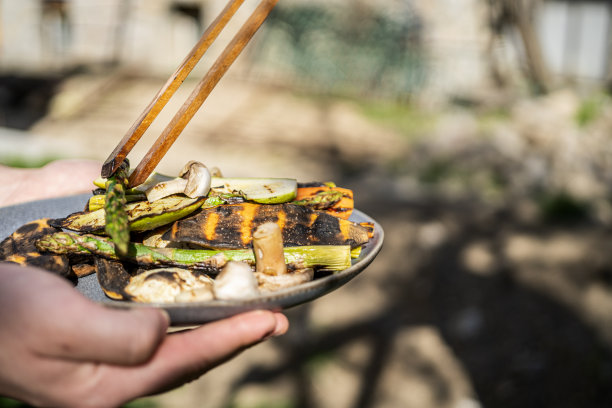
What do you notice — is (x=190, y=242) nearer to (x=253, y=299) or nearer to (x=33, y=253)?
(x=253, y=299)

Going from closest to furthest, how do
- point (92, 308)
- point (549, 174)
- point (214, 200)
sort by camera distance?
point (92, 308) → point (214, 200) → point (549, 174)

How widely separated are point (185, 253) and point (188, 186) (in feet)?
0.92

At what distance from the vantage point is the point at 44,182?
2.93 metres

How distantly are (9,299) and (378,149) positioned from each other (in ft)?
29.5

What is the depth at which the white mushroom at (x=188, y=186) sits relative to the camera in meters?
2.04

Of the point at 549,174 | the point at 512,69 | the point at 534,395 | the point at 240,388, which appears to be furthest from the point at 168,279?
the point at 512,69

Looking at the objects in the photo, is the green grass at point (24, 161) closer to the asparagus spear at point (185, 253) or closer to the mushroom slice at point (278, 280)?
the asparagus spear at point (185, 253)

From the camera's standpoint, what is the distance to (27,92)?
14312mm

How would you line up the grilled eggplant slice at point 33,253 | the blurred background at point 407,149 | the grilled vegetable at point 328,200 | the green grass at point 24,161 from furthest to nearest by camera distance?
the green grass at point 24,161 → the blurred background at point 407,149 → the grilled vegetable at point 328,200 → the grilled eggplant slice at point 33,253

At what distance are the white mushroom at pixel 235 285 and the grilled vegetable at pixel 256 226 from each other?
233 mm

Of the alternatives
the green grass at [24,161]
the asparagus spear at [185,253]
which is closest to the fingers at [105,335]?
the asparagus spear at [185,253]

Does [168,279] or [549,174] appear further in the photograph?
[549,174]

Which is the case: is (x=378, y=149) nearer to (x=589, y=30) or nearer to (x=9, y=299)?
(x=589, y=30)

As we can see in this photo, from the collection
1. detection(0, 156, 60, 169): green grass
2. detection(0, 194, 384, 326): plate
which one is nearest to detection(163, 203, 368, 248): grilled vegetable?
detection(0, 194, 384, 326): plate
